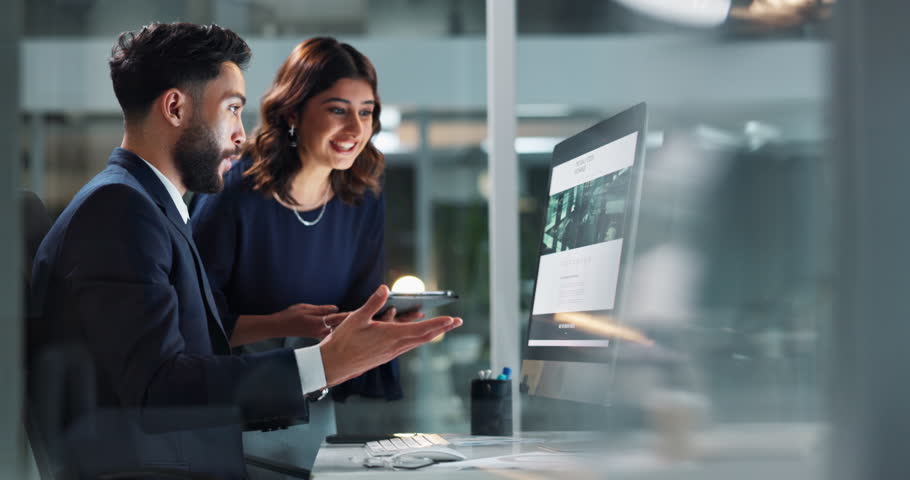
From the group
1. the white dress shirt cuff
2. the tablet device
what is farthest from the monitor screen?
the white dress shirt cuff

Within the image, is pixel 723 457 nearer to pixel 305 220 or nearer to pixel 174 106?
pixel 174 106

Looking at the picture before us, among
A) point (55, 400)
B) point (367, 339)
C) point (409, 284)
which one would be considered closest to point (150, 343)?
point (55, 400)

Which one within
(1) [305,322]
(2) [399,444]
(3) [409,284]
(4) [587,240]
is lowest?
(2) [399,444]

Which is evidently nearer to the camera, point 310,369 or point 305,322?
point 310,369

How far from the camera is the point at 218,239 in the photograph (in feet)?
9.02

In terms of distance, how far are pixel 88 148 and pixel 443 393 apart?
1.52m

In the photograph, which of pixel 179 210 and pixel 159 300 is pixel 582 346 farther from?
pixel 179 210

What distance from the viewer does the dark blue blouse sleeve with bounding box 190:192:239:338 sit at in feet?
8.89

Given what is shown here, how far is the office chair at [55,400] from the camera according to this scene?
1.54 metres

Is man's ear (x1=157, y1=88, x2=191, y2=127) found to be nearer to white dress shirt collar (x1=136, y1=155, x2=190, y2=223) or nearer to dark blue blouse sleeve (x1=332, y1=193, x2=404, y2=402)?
white dress shirt collar (x1=136, y1=155, x2=190, y2=223)

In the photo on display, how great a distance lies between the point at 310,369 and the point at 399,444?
285 mm

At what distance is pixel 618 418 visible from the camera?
109 cm

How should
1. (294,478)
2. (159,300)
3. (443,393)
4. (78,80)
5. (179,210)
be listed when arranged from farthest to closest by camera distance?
(443,393), (78,80), (294,478), (179,210), (159,300)

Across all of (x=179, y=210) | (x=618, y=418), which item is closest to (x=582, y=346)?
(x=618, y=418)
